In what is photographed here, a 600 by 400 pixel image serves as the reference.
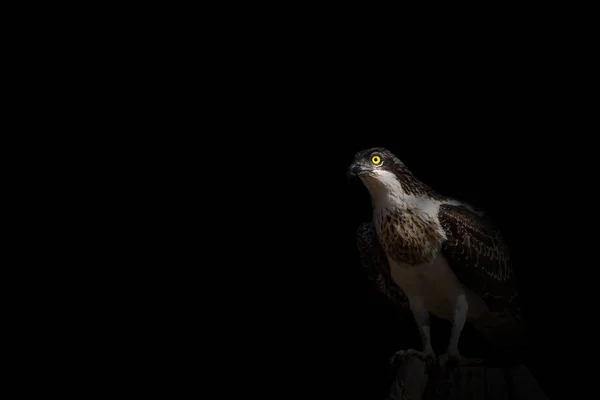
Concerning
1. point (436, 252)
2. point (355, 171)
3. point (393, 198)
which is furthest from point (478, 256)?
point (355, 171)

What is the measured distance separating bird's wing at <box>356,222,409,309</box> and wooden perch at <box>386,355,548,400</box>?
A: 15.6 inches

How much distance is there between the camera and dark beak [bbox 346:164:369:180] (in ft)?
12.6

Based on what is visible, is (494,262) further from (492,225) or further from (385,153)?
(385,153)

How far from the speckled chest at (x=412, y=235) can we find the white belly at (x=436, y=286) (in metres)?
0.05

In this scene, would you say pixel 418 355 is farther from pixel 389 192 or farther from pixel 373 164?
pixel 373 164

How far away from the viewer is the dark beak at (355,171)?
3831 millimetres

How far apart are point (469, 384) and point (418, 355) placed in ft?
0.90

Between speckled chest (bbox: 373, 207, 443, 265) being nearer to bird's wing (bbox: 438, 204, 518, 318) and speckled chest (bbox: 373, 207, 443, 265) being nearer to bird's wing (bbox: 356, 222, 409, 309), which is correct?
bird's wing (bbox: 438, 204, 518, 318)

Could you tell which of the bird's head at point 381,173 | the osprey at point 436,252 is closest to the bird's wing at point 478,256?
the osprey at point 436,252

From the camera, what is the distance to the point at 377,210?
13.0 feet

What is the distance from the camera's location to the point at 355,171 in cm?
383

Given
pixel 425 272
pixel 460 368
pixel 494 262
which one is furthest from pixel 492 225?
pixel 460 368

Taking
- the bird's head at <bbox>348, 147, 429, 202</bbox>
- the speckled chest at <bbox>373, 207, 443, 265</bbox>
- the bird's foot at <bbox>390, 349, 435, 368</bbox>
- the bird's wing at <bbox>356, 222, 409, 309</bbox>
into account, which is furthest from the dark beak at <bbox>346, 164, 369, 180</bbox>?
the bird's foot at <bbox>390, 349, 435, 368</bbox>

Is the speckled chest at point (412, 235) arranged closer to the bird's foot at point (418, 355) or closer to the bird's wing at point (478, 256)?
the bird's wing at point (478, 256)
